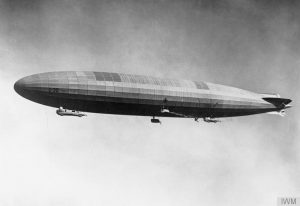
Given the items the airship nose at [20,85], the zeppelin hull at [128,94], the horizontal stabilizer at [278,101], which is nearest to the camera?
the airship nose at [20,85]

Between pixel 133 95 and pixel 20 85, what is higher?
pixel 20 85

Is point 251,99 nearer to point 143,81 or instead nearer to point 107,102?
point 143,81

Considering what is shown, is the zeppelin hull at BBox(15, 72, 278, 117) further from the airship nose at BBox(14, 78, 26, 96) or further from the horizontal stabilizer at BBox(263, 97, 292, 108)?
the horizontal stabilizer at BBox(263, 97, 292, 108)

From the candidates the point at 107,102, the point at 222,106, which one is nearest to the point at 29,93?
the point at 107,102

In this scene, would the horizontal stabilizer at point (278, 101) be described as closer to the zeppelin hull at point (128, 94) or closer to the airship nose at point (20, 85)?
the zeppelin hull at point (128, 94)

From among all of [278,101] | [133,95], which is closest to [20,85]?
[133,95]

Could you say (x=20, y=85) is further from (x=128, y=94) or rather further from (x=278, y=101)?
(x=278, y=101)

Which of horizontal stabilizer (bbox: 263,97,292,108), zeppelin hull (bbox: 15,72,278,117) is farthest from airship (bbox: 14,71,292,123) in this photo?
horizontal stabilizer (bbox: 263,97,292,108)

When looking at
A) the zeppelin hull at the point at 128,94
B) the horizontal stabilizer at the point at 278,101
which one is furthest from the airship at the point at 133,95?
the horizontal stabilizer at the point at 278,101
